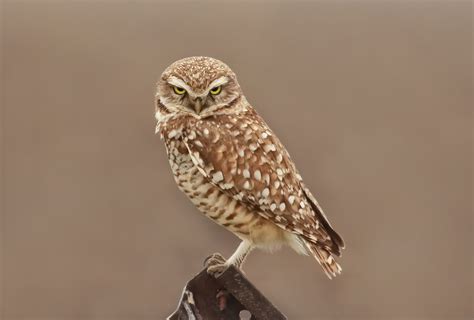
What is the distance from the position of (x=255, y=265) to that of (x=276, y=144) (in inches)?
134

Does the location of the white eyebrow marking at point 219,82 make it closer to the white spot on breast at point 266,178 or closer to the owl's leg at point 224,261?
the white spot on breast at point 266,178

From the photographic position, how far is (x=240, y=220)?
3143 millimetres

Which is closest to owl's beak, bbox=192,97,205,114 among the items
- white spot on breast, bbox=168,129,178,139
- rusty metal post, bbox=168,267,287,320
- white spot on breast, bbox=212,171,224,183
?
white spot on breast, bbox=168,129,178,139

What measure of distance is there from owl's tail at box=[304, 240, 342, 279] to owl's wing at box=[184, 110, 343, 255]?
0.06ft


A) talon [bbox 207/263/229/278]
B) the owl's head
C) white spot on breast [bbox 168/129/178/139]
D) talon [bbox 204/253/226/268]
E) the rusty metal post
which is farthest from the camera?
white spot on breast [bbox 168/129/178/139]

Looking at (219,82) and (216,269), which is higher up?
(219,82)

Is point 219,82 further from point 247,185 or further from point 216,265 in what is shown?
point 216,265

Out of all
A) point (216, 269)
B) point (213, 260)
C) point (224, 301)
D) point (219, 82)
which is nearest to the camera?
point (224, 301)

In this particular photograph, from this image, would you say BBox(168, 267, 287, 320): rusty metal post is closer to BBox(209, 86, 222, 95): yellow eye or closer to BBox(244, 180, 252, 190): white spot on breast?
BBox(244, 180, 252, 190): white spot on breast

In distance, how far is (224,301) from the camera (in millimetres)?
2605

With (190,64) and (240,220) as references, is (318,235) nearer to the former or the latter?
(240,220)

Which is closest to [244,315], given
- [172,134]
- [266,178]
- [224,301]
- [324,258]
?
[224,301]

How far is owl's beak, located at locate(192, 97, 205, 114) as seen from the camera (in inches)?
124

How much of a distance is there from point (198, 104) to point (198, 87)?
0.09 metres
